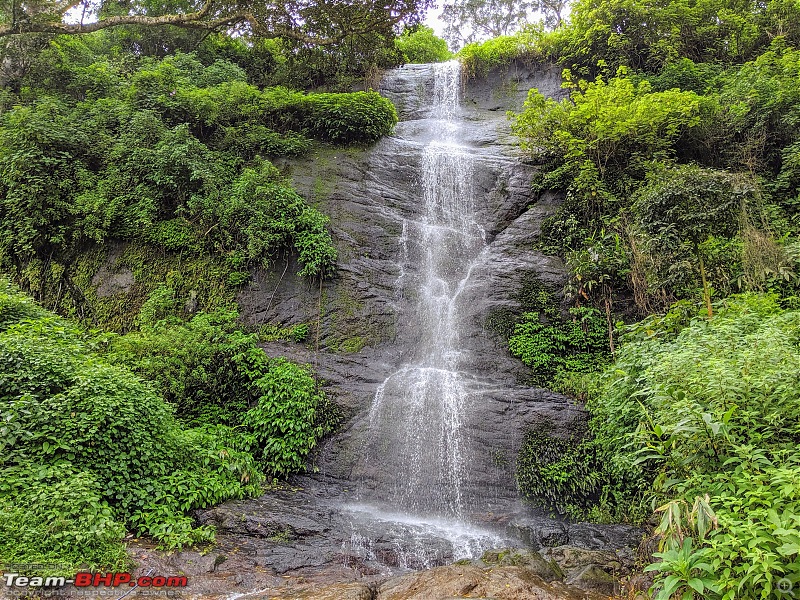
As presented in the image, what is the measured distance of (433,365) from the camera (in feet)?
35.1

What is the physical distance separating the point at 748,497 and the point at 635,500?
418 centimetres

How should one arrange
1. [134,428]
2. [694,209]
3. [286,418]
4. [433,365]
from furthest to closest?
[433,365] → [694,209] → [286,418] → [134,428]

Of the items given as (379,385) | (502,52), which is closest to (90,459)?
(379,385)

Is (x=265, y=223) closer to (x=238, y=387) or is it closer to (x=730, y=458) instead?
(x=238, y=387)

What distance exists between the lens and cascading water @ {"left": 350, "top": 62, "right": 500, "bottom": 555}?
8.62 m

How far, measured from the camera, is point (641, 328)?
28.7ft

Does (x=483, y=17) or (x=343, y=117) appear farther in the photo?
(x=483, y=17)

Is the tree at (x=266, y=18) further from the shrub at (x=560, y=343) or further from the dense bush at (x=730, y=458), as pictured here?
the dense bush at (x=730, y=458)

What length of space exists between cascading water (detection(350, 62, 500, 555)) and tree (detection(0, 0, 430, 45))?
3.96m

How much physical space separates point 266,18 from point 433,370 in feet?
30.7

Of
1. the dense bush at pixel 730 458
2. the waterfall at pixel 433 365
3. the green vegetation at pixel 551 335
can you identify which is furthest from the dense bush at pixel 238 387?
the dense bush at pixel 730 458

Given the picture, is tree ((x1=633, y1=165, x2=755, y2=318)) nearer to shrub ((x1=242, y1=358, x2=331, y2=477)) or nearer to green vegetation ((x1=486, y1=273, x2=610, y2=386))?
green vegetation ((x1=486, y1=273, x2=610, y2=386))

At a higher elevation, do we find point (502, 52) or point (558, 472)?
point (502, 52)

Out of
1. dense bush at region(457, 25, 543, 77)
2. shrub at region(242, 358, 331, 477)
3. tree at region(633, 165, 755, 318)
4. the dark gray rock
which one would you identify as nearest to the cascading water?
shrub at region(242, 358, 331, 477)
